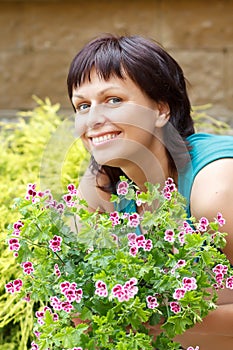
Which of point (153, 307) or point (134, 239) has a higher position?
point (134, 239)

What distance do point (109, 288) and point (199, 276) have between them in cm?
25

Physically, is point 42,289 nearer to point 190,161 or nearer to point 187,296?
point 187,296

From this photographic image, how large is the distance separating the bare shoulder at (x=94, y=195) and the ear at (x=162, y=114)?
373 millimetres

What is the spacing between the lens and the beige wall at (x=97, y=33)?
15.8 feet

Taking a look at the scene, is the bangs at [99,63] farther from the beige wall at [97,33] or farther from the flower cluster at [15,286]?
the beige wall at [97,33]

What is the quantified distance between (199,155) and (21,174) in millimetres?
1575

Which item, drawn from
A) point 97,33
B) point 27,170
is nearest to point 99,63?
point 27,170

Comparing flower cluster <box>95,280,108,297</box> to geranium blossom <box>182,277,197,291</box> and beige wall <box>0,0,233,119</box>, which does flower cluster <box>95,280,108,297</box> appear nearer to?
geranium blossom <box>182,277,197,291</box>

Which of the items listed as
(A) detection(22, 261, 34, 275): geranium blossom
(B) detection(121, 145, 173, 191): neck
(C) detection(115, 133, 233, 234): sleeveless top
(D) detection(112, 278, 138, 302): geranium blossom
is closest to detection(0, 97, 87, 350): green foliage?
(A) detection(22, 261, 34, 275): geranium blossom

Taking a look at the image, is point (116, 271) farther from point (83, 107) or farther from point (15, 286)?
point (83, 107)

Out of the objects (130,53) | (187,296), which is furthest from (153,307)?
(130,53)

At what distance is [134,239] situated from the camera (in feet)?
6.33

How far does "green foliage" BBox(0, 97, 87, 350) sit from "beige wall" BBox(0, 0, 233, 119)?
0.42 metres

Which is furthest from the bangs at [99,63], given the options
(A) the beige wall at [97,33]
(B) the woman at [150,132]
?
(A) the beige wall at [97,33]
